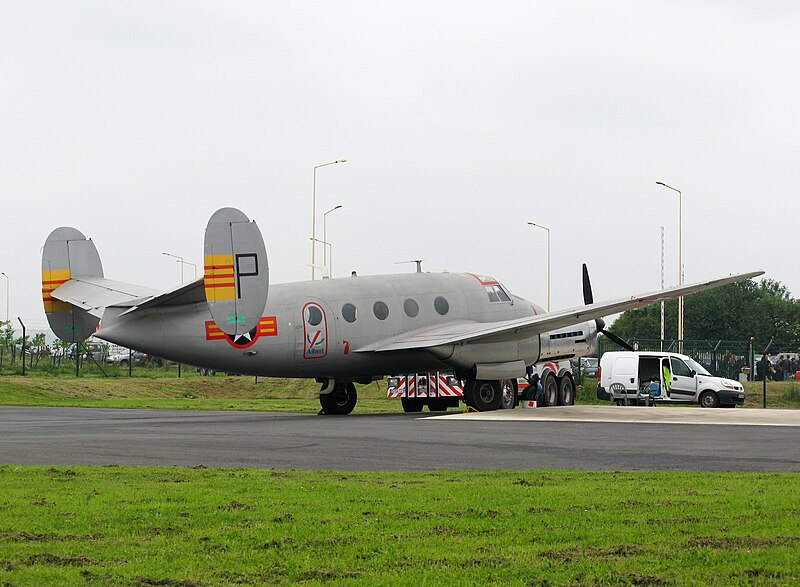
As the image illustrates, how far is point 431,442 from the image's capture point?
20828 millimetres

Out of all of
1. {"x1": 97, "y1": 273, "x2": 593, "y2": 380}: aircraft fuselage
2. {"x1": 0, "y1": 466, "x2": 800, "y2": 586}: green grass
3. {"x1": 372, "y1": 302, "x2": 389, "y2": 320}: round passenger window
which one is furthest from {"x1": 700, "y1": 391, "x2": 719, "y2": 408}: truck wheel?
{"x1": 0, "y1": 466, "x2": 800, "y2": 586}: green grass

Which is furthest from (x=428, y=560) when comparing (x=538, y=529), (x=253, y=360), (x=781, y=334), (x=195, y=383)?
(x=781, y=334)

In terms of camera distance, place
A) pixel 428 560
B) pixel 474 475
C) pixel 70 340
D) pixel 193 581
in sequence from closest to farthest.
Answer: pixel 193 581 → pixel 428 560 → pixel 474 475 → pixel 70 340

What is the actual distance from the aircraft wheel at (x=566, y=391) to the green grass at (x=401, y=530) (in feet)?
Result: 83.9

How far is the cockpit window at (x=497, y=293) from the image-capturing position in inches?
1449

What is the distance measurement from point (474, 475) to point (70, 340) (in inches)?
803

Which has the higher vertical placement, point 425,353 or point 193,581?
point 425,353

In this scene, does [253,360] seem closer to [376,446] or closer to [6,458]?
[376,446]

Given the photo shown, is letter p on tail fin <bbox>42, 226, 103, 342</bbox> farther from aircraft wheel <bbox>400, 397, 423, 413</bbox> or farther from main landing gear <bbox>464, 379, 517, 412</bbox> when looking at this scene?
aircraft wheel <bbox>400, 397, 423, 413</bbox>

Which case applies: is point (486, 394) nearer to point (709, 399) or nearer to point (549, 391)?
point (549, 391)

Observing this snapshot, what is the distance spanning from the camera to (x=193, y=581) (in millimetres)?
7922

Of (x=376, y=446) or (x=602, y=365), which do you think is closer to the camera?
(x=376, y=446)

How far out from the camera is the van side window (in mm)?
46406

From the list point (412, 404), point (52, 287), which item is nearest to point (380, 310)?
point (412, 404)
